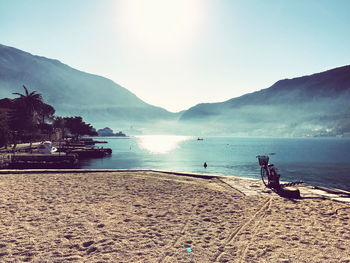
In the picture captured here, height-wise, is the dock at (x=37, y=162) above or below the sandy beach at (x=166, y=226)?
below

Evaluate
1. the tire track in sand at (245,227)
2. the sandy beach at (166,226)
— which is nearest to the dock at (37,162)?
the sandy beach at (166,226)

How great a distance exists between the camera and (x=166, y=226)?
7469 mm

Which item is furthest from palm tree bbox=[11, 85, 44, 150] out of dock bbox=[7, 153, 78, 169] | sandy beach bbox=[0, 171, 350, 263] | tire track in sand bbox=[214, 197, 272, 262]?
tire track in sand bbox=[214, 197, 272, 262]

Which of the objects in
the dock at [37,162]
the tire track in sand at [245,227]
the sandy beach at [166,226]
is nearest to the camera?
the sandy beach at [166,226]

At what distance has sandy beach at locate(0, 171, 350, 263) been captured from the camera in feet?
18.6

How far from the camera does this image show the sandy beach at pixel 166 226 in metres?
5.67

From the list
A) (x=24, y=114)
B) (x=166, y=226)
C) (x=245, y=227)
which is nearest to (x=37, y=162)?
(x=166, y=226)

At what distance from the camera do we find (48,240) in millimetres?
Result: 6273

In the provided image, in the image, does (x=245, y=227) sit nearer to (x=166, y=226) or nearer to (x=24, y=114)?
(x=166, y=226)

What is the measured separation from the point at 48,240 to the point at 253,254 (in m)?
5.11

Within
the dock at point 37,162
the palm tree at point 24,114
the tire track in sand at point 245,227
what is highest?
the palm tree at point 24,114

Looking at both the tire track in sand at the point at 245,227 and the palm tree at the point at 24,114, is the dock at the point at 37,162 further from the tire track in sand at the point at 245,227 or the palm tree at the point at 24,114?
the tire track in sand at the point at 245,227

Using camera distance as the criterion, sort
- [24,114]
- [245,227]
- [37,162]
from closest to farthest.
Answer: [245,227] < [37,162] < [24,114]

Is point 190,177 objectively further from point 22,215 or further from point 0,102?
point 0,102
